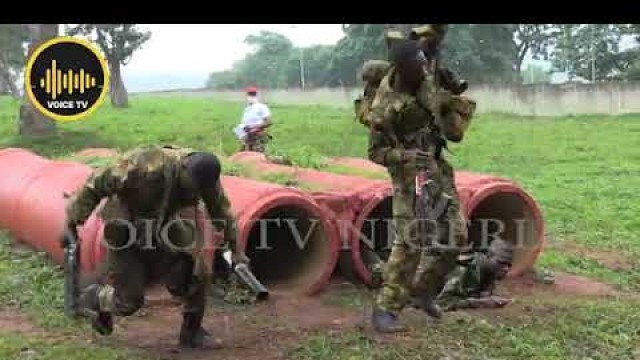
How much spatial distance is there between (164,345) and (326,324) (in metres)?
1.04

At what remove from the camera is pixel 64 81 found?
5527 mm

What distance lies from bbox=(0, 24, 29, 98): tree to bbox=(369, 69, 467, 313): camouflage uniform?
62.3ft

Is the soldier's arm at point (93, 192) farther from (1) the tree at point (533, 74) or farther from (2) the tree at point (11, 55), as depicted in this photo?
(1) the tree at point (533, 74)

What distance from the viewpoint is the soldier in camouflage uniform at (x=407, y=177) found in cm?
535

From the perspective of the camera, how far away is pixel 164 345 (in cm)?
523

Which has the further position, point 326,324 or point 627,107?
point 627,107

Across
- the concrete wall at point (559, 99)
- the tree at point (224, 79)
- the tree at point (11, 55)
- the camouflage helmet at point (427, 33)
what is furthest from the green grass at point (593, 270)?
the tree at point (224, 79)

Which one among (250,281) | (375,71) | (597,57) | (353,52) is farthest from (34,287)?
(353,52)

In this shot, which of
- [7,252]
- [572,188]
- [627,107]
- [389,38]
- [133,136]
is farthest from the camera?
[627,107]

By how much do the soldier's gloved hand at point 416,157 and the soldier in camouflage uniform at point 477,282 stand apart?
3.43 ft

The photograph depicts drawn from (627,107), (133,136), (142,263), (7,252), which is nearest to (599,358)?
(142,263)

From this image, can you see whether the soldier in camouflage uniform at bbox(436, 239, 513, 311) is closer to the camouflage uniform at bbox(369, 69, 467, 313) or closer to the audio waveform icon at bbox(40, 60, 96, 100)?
the camouflage uniform at bbox(369, 69, 467, 313)

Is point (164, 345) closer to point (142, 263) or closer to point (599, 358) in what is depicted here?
point (142, 263)

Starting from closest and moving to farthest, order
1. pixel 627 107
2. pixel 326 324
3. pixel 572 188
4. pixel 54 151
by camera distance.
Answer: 1. pixel 326 324
2. pixel 572 188
3. pixel 54 151
4. pixel 627 107
